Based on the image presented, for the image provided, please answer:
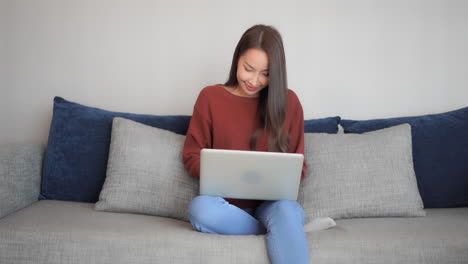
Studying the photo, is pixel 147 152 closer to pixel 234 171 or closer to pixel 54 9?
pixel 234 171

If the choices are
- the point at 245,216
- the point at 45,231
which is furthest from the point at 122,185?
the point at 245,216

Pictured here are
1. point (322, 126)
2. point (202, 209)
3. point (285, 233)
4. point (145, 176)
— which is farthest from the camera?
point (322, 126)

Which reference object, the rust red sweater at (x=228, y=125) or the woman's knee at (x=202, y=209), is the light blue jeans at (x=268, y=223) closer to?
the woman's knee at (x=202, y=209)

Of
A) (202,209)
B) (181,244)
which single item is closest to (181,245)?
(181,244)

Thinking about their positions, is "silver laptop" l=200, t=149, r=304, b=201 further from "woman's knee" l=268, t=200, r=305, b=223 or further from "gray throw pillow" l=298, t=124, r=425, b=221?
"gray throw pillow" l=298, t=124, r=425, b=221

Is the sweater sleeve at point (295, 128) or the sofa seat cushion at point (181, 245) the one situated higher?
the sweater sleeve at point (295, 128)

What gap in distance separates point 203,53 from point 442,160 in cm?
132

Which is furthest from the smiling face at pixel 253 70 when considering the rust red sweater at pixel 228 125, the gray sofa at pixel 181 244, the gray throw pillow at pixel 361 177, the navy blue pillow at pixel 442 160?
the navy blue pillow at pixel 442 160

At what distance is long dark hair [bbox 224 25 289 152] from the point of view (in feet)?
6.54

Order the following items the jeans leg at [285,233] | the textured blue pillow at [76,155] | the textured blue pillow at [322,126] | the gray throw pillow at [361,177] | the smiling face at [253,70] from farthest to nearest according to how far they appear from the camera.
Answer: the textured blue pillow at [322,126]
the textured blue pillow at [76,155]
the gray throw pillow at [361,177]
the smiling face at [253,70]
the jeans leg at [285,233]

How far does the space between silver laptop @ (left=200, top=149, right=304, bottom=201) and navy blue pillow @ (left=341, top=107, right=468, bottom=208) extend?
843 mm

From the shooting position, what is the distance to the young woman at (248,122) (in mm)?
1793

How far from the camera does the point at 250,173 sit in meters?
1.66

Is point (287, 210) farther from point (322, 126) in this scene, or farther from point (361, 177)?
point (322, 126)
